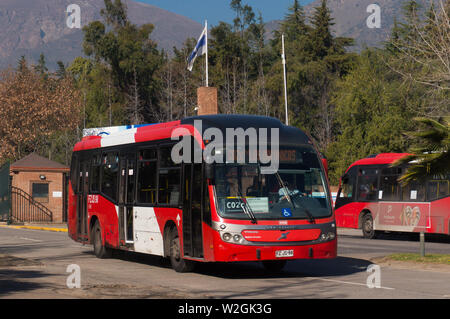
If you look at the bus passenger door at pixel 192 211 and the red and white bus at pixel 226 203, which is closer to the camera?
the red and white bus at pixel 226 203

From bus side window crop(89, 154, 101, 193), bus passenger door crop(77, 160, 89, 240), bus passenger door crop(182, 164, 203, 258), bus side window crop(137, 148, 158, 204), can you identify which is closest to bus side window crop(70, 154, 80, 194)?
bus passenger door crop(77, 160, 89, 240)

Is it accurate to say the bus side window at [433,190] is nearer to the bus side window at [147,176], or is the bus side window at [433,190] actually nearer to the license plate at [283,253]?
the bus side window at [147,176]

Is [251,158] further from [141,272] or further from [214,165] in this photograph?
[141,272]

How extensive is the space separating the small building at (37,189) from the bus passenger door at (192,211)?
2954 cm

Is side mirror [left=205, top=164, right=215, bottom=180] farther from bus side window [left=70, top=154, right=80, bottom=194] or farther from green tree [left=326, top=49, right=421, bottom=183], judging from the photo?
green tree [left=326, top=49, right=421, bottom=183]

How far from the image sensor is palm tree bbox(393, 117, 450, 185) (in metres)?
18.2

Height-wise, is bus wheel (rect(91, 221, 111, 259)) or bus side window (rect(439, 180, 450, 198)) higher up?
bus side window (rect(439, 180, 450, 198))

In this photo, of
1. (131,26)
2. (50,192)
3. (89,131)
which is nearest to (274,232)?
(89,131)

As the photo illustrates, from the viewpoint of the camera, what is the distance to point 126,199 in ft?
63.1

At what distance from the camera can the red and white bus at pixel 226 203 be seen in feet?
48.7

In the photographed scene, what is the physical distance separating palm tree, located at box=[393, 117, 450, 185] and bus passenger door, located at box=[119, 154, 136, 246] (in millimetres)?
6672

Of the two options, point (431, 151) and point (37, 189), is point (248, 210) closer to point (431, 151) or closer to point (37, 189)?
point (431, 151)

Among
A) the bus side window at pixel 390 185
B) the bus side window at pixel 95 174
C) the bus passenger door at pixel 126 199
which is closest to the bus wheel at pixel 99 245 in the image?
the bus side window at pixel 95 174
